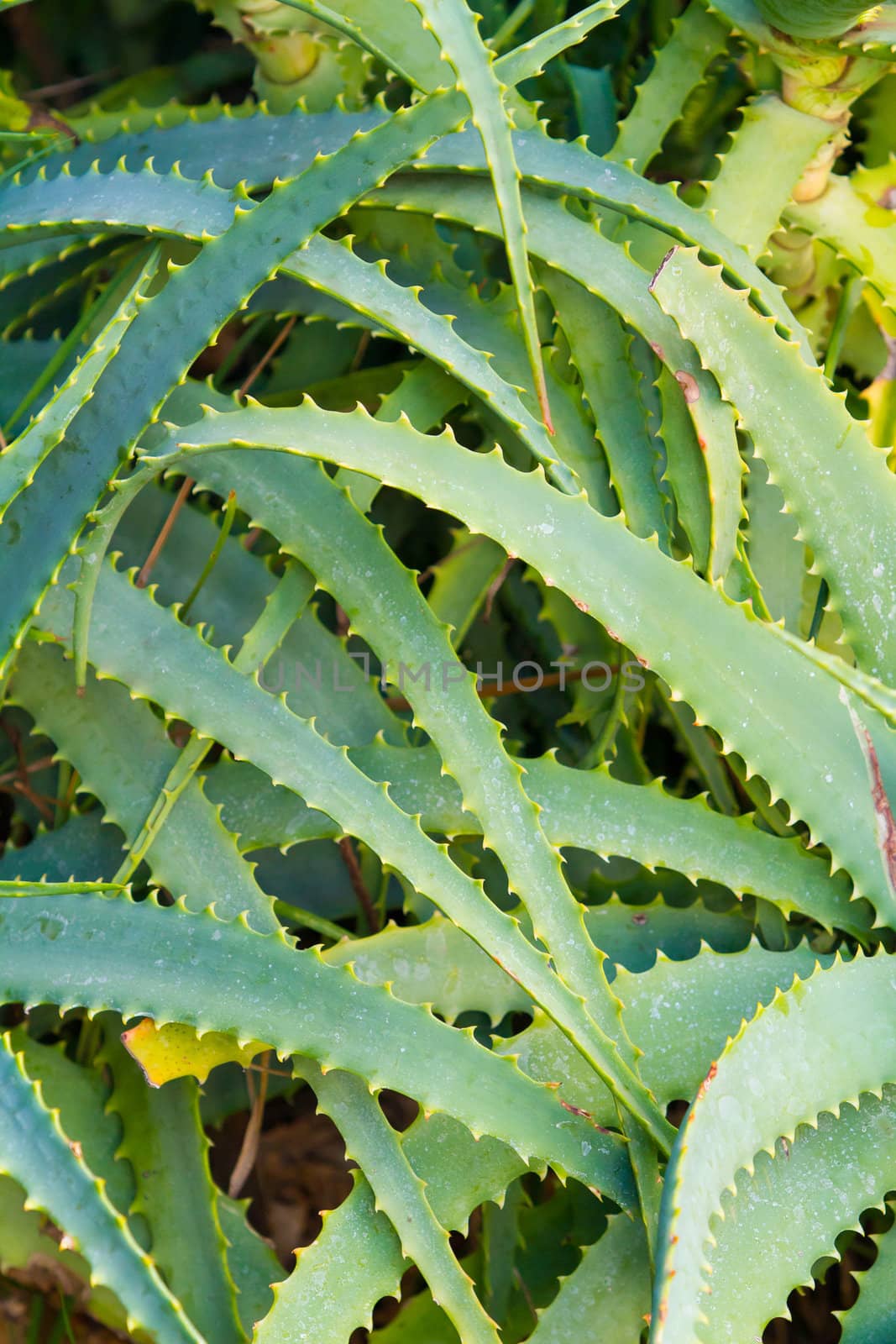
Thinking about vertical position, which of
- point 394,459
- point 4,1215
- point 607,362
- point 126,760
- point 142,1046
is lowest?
point 4,1215

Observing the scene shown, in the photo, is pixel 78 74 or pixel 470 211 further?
pixel 78 74

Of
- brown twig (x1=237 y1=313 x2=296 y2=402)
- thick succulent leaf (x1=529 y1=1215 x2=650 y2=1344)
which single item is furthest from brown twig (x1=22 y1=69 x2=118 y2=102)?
thick succulent leaf (x1=529 y1=1215 x2=650 y2=1344)

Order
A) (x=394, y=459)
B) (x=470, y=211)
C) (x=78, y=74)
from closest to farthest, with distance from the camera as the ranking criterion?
1. (x=394, y=459)
2. (x=470, y=211)
3. (x=78, y=74)

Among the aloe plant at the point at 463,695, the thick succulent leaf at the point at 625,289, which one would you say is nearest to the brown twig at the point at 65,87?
the aloe plant at the point at 463,695

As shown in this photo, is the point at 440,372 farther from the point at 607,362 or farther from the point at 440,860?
the point at 440,860

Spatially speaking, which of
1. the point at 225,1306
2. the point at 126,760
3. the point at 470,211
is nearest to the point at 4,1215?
the point at 225,1306

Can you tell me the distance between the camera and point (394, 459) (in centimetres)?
47

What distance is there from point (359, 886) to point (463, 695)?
0.51 feet

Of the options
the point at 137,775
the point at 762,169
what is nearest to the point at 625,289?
the point at 762,169

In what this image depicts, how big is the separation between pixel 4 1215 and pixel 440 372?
0.48 m

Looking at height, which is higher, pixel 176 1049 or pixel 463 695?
pixel 463 695

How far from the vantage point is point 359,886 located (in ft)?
2.00

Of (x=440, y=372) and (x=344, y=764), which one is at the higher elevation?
(x=440, y=372)

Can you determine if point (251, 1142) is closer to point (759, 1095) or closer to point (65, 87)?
point (759, 1095)
